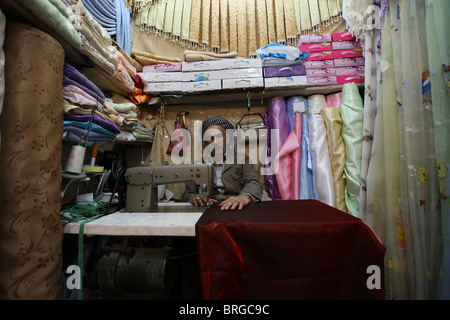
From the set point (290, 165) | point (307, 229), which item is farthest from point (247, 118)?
point (307, 229)

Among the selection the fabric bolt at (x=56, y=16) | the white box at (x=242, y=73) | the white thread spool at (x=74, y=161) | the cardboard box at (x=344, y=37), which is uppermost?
→ the cardboard box at (x=344, y=37)

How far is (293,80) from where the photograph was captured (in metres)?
1.72

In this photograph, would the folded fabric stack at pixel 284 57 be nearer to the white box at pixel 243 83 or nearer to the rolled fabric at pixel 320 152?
the white box at pixel 243 83

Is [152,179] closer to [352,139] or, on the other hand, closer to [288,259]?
[288,259]

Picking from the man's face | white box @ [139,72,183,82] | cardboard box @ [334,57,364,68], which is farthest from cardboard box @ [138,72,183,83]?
cardboard box @ [334,57,364,68]

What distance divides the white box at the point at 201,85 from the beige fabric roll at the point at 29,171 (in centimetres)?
115

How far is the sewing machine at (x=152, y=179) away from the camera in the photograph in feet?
3.32

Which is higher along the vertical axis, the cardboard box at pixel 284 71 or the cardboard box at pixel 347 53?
the cardboard box at pixel 347 53

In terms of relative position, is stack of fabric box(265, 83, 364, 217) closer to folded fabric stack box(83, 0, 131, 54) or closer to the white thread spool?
the white thread spool

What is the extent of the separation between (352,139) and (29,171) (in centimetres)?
198

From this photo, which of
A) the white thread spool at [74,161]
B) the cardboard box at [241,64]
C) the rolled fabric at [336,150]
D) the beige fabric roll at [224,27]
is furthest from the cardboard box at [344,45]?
the white thread spool at [74,161]

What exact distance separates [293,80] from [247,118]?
1.94 feet

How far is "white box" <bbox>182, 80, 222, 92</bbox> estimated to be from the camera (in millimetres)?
1764

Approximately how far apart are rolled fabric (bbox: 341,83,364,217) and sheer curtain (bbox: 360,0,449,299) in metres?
0.21
